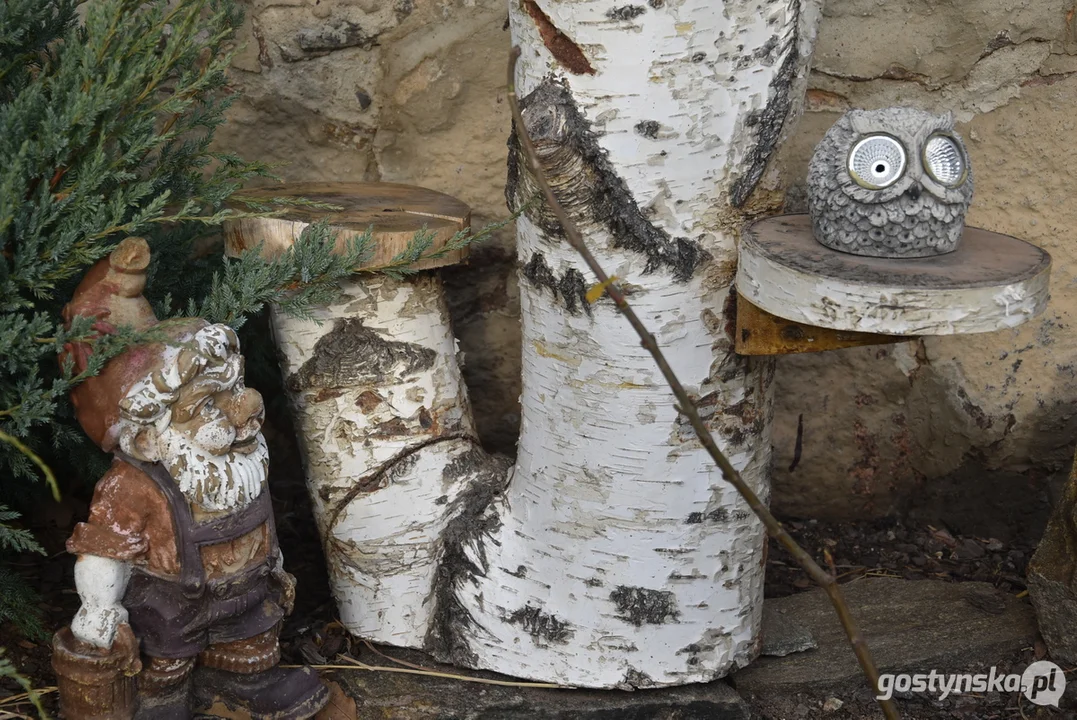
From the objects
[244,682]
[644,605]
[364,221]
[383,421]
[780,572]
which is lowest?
[780,572]

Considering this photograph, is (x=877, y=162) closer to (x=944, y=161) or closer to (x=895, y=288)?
(x=944, y=161)

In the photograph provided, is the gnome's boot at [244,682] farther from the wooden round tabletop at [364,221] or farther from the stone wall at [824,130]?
the stone wall at [824,130]

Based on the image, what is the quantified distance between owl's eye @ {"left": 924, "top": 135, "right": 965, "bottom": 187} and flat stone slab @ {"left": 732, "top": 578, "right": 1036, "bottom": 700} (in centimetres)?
107

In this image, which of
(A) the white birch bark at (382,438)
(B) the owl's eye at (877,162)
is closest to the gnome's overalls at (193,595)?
(A) the white birch bark at (382,438)

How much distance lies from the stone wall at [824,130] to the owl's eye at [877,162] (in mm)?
661

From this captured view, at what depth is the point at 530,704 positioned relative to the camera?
2201mm

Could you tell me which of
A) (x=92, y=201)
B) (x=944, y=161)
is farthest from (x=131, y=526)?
(x=944, y=161)

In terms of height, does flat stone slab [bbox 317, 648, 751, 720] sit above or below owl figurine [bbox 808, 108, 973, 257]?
below

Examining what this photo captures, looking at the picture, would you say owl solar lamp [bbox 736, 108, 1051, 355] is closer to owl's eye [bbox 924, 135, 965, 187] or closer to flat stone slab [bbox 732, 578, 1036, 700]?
owl's eye [bbox 924, 135, 965, 187]

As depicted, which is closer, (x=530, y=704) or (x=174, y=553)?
(x=174, y=553)

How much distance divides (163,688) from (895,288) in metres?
1.39

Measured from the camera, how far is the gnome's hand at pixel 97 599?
186 cm

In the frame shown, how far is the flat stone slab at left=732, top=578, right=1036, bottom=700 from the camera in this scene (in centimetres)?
232

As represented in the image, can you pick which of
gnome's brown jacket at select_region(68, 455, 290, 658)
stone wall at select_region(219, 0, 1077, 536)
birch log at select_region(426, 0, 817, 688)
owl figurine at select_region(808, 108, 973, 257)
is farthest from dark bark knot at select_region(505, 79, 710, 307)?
gnome's brown jacket at select_region(68, 455, 290, 658)
